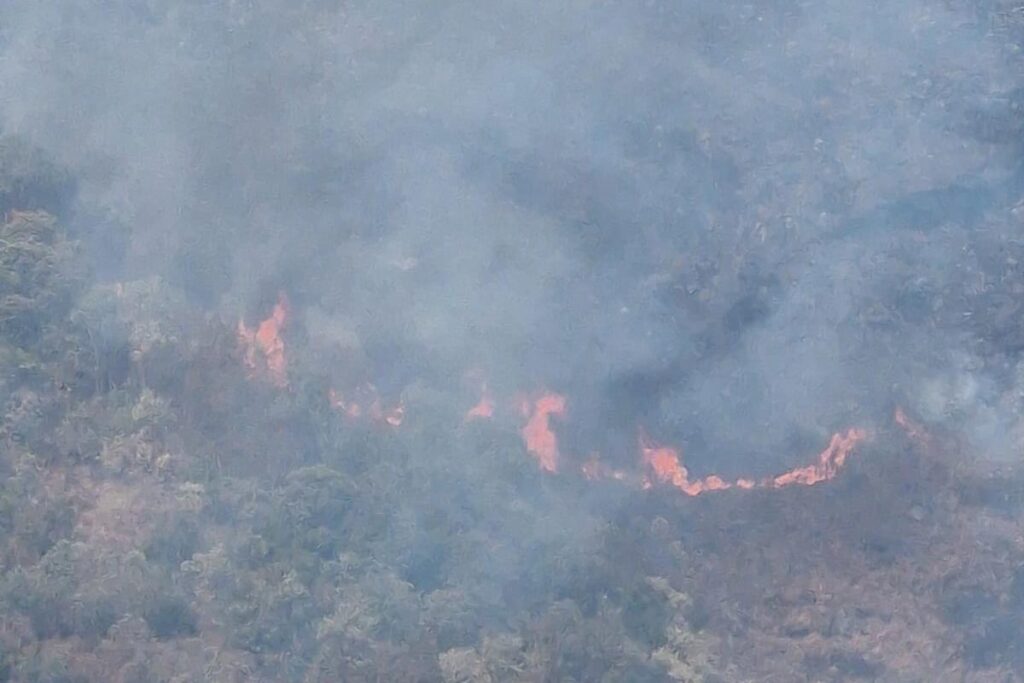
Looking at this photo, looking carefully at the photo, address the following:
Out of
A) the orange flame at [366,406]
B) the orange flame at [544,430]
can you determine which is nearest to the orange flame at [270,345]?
the orange flame at [366,406]

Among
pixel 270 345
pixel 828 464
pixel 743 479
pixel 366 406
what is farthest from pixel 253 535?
pixel 828 464

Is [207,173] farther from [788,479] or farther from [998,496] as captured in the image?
[998,496]

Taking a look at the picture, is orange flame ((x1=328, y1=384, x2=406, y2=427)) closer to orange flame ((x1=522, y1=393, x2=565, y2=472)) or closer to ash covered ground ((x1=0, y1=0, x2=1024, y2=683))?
ash covered ground ((x1=0, y1=0, x2=1024, y2=683))

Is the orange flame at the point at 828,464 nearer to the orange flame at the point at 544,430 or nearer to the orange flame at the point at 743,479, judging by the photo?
the orange flame at the point at 743,479

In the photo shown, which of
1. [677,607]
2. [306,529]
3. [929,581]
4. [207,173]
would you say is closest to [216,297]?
[207,173]

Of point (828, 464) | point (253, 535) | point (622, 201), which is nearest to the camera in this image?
point (253, 535)

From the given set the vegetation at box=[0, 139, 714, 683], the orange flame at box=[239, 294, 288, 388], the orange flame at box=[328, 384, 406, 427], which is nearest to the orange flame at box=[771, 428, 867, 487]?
the vegetation at box=[0, 139, 714, 683]

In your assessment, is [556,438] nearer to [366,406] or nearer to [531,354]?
[531,354]
